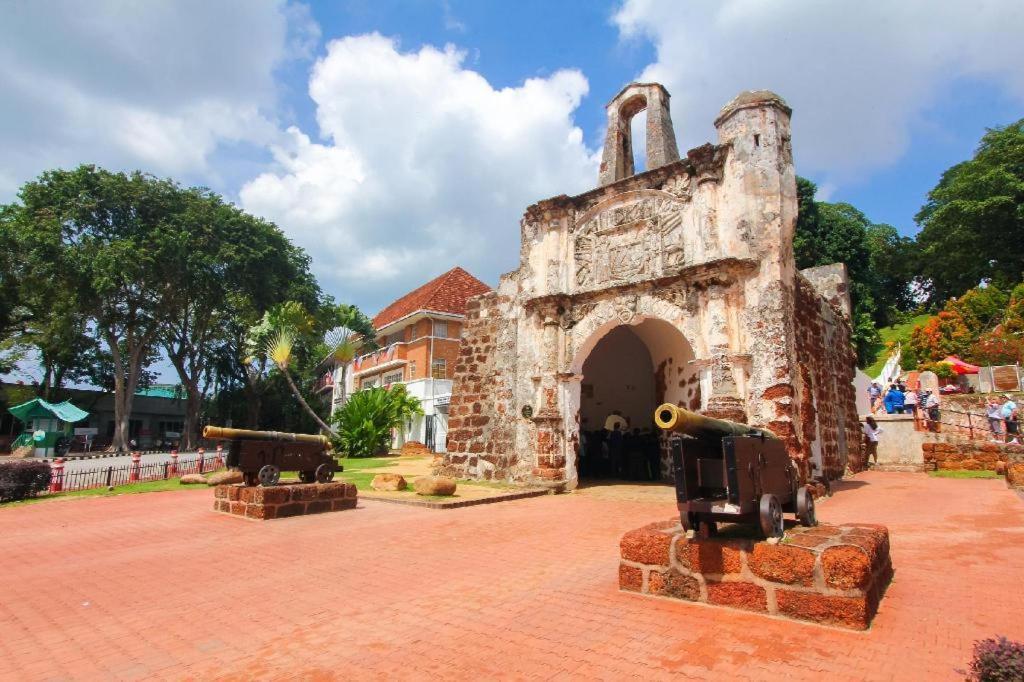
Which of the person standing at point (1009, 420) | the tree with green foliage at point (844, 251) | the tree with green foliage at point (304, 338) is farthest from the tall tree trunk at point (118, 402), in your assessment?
the tree with green foliage at point (844, 251)

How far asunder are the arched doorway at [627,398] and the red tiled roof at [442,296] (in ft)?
41.4

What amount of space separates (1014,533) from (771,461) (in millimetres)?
3813

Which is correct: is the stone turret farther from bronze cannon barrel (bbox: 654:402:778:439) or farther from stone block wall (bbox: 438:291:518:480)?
bronze cannon barrel (bbox: 654:402:778:439)

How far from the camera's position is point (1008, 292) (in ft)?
89.2

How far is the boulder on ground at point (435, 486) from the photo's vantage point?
10.1 meters

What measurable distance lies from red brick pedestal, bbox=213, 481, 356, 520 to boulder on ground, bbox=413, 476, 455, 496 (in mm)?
1358

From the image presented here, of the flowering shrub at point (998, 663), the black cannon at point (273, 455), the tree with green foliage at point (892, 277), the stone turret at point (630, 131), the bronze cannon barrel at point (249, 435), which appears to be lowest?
the flowering shrub at point (998, 663)

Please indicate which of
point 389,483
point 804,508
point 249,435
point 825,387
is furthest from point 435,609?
point 825,387

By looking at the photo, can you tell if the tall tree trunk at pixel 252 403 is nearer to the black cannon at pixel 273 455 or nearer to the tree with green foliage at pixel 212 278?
the tree with green foliage at pixel 212 278

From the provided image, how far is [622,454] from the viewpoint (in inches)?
581

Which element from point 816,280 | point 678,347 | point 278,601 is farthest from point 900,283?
point 278,601

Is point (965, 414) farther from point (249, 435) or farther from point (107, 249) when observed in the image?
point (107, 249)

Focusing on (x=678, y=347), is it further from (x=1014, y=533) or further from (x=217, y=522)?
(x=217, y=522)

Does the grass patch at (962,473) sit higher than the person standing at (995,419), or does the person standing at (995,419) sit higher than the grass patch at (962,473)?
the person standing at (995,419)
